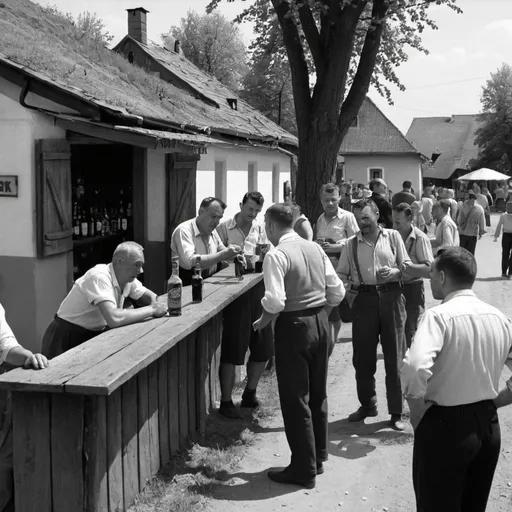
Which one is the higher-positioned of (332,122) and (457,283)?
(332,122)

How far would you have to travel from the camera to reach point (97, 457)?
4.40m

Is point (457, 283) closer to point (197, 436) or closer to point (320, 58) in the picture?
point (197, 436)

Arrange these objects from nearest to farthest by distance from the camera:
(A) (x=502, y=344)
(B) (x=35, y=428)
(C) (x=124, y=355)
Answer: (A) (x=502, y=344) → (B) (x=35, y=428) → (C) (x=124, y=355)

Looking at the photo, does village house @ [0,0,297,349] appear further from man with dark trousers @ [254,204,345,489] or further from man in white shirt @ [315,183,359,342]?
man with dark trousers @ [254,204,345,489]

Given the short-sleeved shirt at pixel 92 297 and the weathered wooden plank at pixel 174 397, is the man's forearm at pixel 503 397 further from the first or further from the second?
the short-sleeved shirt at pixel 92 297

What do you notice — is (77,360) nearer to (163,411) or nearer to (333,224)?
Result: (163,411)

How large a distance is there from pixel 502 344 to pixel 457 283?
390 mm

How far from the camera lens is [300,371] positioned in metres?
5.46

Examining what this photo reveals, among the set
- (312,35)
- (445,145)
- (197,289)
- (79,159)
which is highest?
(445,145)

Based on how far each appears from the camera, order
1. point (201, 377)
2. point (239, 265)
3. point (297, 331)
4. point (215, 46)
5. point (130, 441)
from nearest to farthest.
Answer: point (130, 441) < point (297, 331) < point (201, 377) < point (239, 265) < point (215, 46)

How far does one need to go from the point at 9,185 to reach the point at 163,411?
4.55 metres

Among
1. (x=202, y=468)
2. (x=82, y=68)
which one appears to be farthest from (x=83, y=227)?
(x=202, y=468)

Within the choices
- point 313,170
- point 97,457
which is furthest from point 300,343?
point 313,170

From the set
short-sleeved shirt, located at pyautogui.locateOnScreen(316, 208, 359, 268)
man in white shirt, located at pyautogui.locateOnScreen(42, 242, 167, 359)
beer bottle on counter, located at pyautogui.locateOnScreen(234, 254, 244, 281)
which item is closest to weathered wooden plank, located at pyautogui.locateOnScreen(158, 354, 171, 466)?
man in white shirt, located at pyautogui.locateOnScreen(42, 242, 167, 359)
